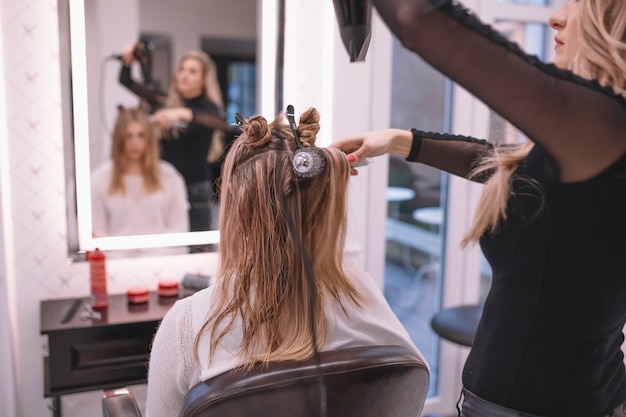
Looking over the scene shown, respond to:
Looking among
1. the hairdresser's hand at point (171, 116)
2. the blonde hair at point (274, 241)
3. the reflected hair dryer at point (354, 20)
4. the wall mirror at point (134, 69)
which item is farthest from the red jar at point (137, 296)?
the reflected hair dryer at point (354, 20)

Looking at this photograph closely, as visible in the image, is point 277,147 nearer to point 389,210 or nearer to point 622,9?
point 622,9

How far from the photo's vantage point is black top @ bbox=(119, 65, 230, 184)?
178cm

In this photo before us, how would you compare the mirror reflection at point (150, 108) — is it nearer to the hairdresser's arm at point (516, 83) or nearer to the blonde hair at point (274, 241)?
the blonde hair at point (274, 241)

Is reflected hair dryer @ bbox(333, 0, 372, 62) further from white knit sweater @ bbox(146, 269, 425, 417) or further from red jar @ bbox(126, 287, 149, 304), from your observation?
red jar @ bbox(126, 287, 149, 304)

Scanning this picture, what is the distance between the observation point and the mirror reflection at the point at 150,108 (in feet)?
5.25

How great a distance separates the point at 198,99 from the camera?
5.87 feet

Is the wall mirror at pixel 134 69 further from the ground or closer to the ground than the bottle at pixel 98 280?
further from the ground

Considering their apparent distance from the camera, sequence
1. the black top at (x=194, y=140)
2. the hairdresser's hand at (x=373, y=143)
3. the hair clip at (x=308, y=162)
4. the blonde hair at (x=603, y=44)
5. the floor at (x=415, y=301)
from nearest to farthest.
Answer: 1. the blonde hair at (x=603, y=44)
2. the hair clip at (x=308, y=162)
3. the hairdresser's hand at (x=373, y=143)
4. the black top at (x=194, y=140)
5. the floor at (x=415, y=301)

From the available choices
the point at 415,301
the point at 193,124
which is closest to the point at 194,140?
the point at 193,124

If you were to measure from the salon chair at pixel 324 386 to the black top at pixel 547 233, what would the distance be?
140 millimetres

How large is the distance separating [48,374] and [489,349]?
3.66ft

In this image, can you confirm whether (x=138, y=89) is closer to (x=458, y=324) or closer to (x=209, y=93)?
(x=209, y=93)

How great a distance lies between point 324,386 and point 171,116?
1.19 metres

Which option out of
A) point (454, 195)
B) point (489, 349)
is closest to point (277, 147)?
point (489, 349)
